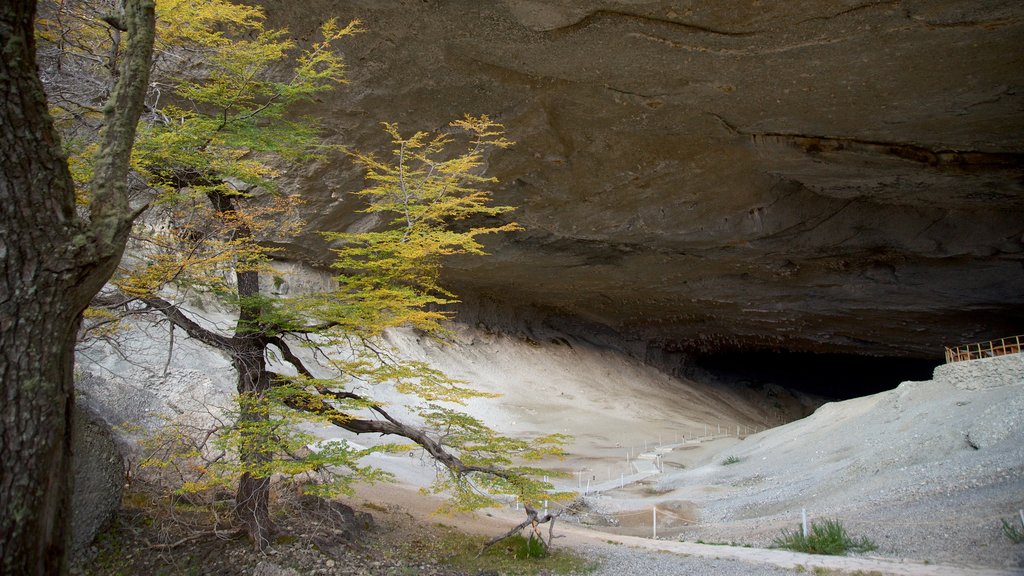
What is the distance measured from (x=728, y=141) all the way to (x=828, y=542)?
10679 mm

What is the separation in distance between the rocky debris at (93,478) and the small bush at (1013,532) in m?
10.6

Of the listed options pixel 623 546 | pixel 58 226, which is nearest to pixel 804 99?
pixel 623 546

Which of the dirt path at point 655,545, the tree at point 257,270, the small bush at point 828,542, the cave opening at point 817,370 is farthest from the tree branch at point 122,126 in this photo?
the cave opening at point 817,370

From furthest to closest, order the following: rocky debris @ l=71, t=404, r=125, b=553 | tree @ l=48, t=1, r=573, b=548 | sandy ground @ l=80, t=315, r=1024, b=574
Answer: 1. sandy ground @ l=80, t=315, r=1024, b=574
2. rocky debris @ l=71, t=404, r=125, b=553
3. tree @ l=48, t=1, r=573, b=548

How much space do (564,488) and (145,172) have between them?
1390 centimetres

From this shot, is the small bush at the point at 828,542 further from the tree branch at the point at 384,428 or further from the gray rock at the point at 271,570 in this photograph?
the gray rock at the point at 271,570

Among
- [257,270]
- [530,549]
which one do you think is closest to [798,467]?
[530,549]

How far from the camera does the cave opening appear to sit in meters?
41.2

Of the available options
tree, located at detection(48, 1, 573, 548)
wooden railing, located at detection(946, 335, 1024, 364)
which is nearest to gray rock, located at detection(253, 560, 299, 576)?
tree, located at detection(48, 1, 573, 548)

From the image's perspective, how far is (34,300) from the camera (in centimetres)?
369

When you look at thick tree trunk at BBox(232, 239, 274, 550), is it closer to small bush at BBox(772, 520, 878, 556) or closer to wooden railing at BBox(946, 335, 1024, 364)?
small bush at BBox(772, 520, 878, 556)

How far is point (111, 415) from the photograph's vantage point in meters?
9.92

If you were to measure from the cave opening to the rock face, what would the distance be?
12081 millimetres

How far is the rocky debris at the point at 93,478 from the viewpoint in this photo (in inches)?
304
